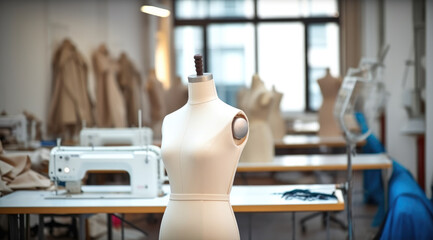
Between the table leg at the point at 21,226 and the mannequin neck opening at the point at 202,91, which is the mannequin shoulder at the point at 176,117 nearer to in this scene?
the mannequin neck opening at the point at 202,91

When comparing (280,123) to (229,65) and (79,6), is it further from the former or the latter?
(229,65)

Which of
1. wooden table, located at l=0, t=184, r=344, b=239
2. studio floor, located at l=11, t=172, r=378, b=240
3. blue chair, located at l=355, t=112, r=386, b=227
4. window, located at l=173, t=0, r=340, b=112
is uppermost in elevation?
window, located at l=173, t=0, r=340, b=112

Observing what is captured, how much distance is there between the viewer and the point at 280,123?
6.77 metres

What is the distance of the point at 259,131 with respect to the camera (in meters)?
4.63

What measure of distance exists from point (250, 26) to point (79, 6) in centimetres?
346

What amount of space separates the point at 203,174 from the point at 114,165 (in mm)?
1025

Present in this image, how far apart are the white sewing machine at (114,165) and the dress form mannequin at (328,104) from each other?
12.5ft

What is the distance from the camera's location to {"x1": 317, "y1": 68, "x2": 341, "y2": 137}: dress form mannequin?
6.71 metres

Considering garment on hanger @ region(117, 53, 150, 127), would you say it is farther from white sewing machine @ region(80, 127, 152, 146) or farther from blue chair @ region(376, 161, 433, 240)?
blue chair @ region(376, 161, 433, 240)

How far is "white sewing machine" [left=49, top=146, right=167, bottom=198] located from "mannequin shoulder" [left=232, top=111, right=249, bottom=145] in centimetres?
91

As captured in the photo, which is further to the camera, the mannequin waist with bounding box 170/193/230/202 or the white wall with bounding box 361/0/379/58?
the white wall with bounding box 361/0/379/58

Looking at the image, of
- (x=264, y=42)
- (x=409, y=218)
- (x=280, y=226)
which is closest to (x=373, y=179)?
(x=280, y=226)

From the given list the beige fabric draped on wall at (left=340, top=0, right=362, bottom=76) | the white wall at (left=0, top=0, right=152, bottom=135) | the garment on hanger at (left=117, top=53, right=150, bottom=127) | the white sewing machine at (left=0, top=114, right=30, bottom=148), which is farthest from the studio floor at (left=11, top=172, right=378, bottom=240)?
the beige fabric draped on wall at (left=340, top=0, right=362, bottom=76)

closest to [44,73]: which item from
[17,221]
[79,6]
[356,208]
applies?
[79,6]
